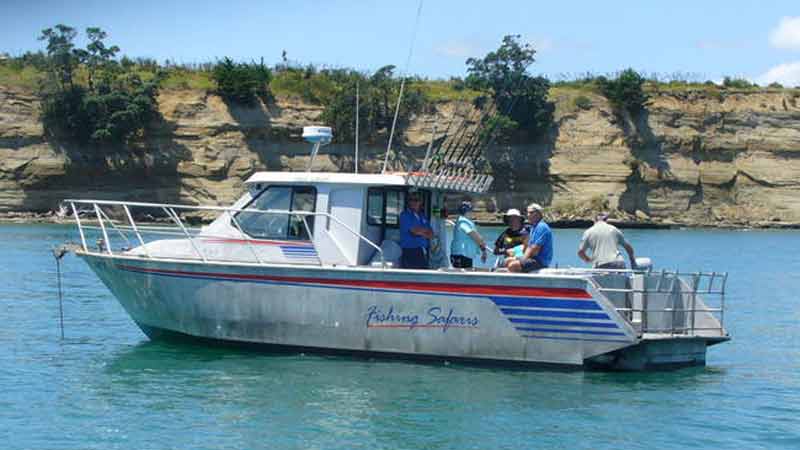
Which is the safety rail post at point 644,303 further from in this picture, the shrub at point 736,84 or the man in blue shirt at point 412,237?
the shrub at point 736,84

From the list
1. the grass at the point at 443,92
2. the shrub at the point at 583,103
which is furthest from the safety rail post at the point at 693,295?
the shrub at the point at 583,103

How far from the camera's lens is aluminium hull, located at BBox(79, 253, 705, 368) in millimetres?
14070

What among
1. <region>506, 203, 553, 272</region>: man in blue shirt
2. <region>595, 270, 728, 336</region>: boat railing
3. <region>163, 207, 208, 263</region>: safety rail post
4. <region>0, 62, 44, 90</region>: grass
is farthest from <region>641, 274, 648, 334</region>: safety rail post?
<region>0, 62, 44, 90</region>: grass

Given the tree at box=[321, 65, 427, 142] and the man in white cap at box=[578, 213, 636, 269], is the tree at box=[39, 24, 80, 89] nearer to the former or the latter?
the tree at box=[321, 65, 427, 142]

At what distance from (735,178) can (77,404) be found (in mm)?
59242

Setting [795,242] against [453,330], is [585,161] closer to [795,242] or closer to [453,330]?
[795,242]

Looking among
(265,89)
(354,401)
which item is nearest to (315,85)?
(265,89)

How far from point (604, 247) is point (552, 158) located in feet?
165

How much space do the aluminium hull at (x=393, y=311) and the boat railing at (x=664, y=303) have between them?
0.98 ft

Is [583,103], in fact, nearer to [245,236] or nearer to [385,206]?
[385,206]

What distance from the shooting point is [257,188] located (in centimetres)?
1588

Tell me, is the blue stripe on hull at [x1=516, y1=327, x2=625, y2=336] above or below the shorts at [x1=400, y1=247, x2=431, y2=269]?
below

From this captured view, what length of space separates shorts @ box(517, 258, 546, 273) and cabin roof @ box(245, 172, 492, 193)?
1547mm

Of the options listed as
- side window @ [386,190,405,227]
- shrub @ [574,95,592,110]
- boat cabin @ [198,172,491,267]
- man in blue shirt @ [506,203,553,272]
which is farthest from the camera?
shrub @ [574,95,592,110]
